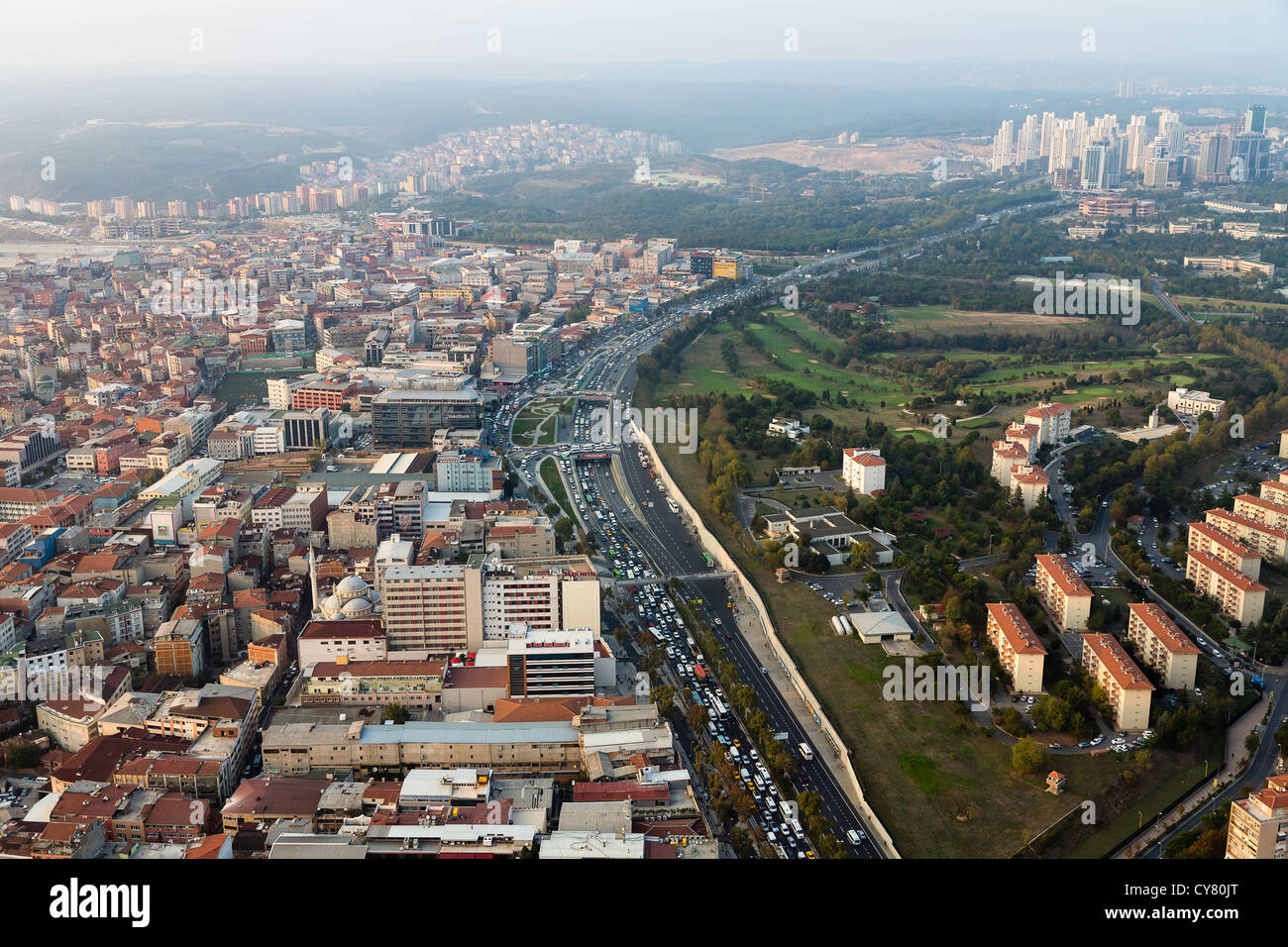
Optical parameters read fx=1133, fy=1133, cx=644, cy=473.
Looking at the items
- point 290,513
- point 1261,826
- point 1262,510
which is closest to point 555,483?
point 290,513

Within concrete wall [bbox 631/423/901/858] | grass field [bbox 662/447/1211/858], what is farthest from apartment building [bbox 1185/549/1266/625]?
concrete wall [bbox 631/423/901/858]

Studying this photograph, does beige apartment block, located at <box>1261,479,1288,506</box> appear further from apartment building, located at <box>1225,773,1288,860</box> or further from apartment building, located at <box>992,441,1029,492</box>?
apartment building, located at <box>1225,773,1288,860</box>

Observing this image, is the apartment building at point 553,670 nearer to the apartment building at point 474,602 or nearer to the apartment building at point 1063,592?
the apartment building at point 474,602

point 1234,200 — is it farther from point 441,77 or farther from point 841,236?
point 441,77

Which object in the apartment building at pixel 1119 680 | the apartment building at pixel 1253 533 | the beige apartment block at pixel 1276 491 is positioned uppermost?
the beige apartment block at pixel 1276 491

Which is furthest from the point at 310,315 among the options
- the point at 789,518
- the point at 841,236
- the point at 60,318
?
the point at 841,236


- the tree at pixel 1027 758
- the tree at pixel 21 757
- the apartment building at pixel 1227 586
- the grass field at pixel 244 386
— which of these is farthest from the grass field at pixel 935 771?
the grass field at pixel 244 386
